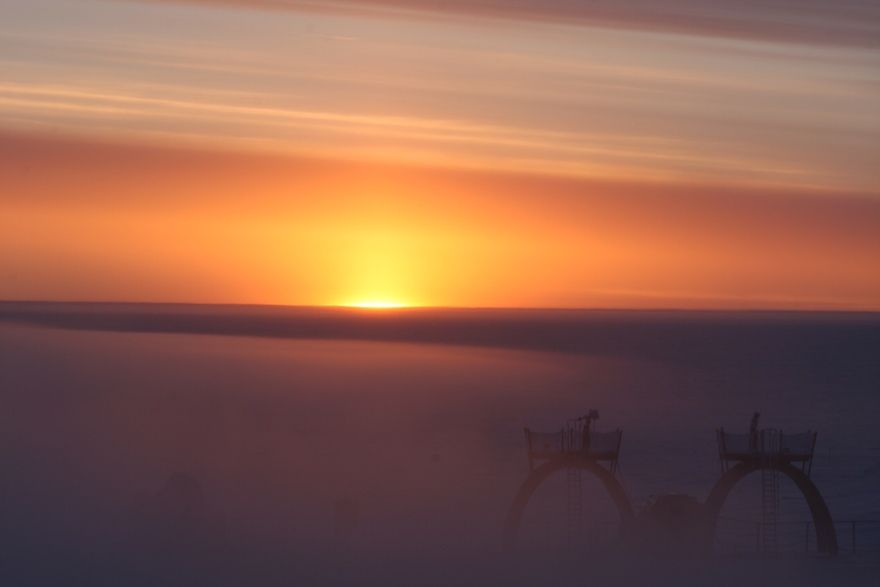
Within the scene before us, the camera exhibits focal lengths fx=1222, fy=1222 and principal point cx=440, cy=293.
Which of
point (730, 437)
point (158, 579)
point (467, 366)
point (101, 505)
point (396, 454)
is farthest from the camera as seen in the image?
point (467, 366)

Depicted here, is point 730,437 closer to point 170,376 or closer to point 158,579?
point 158,579

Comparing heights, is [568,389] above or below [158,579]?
above

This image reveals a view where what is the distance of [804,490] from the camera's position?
94.0 feet

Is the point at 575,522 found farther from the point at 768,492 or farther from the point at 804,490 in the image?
the point at 768,492

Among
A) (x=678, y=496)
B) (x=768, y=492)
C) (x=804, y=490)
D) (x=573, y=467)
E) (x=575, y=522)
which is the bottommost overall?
(x=678, y=496)

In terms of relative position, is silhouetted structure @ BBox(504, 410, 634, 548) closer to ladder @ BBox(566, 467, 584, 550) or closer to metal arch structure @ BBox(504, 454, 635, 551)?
metal arch structure @ BBox(504, 454, 635, 551)

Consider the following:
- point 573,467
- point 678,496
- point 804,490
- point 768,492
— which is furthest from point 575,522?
point 768,492

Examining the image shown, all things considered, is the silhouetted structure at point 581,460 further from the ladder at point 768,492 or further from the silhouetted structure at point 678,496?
the ladder at point 768,492

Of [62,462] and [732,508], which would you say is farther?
[62,462]

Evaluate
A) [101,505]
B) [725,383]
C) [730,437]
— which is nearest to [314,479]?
[101,505]

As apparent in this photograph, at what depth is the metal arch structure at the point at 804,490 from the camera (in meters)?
27.1

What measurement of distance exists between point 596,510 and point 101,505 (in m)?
15.7

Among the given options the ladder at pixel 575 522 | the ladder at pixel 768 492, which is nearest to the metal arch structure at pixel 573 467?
the ladder at pixel 575 522

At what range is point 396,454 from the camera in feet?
183
